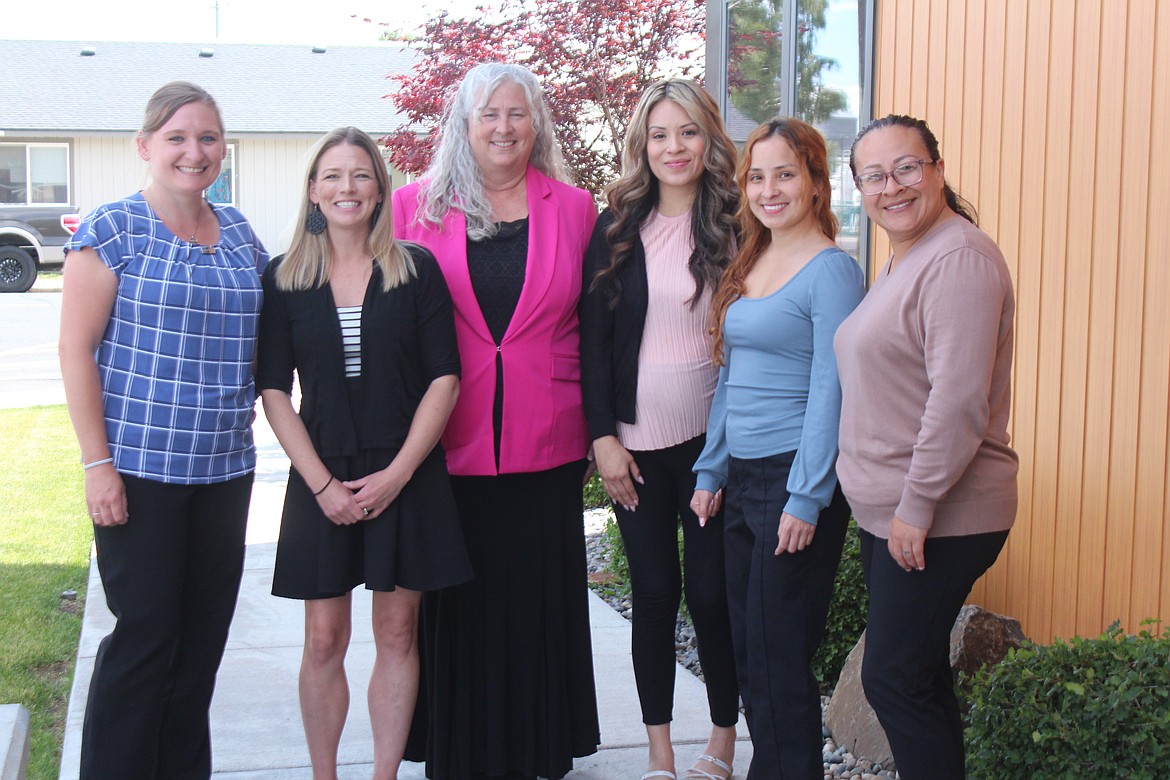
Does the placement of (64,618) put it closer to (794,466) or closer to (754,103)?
(794,466)

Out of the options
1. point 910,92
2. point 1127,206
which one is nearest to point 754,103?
point 910,92

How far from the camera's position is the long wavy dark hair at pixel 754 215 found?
300 cm

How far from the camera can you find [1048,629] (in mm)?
4156

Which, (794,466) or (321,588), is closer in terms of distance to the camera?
(794,466)

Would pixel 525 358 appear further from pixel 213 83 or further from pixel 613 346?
pixel 213 83

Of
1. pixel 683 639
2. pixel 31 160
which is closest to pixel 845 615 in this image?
pixel 683 639

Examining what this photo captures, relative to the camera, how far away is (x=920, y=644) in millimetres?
2584

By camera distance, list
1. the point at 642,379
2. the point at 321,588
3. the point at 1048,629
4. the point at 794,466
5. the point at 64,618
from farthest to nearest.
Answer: the point at 64,618 < the point at 1048,629 < the point at 642,379 < the point at 321,588 < the point at 794,466

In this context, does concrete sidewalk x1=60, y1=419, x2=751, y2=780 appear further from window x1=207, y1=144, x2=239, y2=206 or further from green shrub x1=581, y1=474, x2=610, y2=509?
window x1=207, y1=144, x2=239, y2=206

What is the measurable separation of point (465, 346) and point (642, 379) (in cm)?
49

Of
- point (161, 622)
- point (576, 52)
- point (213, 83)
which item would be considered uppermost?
point (213, 83)

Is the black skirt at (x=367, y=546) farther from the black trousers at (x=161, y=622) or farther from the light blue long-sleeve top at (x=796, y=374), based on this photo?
the light blue long-sleeve top at (x=796, y=374)

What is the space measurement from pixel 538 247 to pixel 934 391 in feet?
4.25

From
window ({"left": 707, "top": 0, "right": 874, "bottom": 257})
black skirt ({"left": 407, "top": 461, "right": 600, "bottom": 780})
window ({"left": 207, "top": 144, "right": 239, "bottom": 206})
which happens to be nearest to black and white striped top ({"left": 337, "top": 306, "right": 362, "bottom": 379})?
black skirt ({"left": 407, "top": 461, "right": 600, "bottom": 780})
